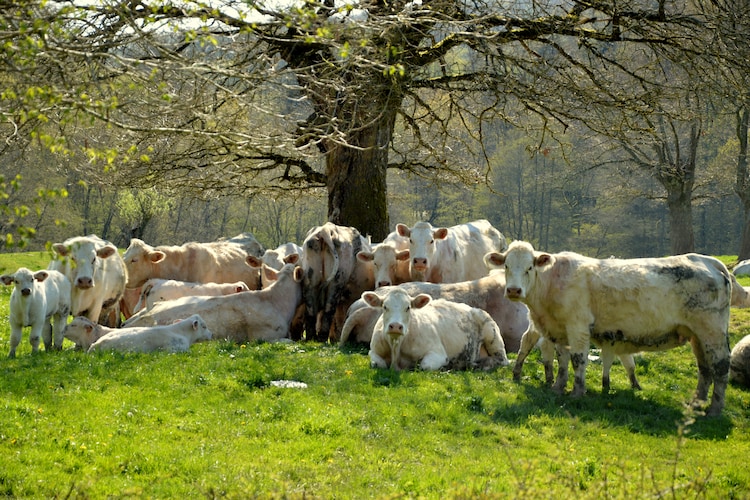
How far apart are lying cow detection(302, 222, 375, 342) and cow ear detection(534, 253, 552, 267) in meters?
5.73

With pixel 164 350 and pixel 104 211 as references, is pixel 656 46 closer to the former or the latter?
pixel 164 350

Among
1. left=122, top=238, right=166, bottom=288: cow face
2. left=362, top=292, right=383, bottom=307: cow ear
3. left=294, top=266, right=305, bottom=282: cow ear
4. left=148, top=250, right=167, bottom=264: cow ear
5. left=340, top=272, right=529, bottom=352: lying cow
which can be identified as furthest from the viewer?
left=122, top=238, right=166, bottom=288: cow face

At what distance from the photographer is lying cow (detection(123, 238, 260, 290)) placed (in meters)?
17.6

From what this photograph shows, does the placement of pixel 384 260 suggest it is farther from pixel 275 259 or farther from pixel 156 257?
pixel 156 257

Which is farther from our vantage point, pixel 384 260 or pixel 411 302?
pixel 384 260

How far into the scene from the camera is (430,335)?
1216 centimetres

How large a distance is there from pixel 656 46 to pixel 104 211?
5295cm

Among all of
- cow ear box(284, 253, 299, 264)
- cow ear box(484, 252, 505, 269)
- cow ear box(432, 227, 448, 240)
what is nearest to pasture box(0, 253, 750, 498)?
cow ear box(484, 252, 505, 269)

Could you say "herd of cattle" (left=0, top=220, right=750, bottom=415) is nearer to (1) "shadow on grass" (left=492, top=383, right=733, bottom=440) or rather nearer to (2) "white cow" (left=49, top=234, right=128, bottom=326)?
(2) "white cow" (left=49, top=234, right=128, bottom=326)

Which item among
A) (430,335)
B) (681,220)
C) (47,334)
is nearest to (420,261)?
(430,335)

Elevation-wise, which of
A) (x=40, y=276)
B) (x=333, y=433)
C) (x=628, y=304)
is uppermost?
(x=40, y=276)

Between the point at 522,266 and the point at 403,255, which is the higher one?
the point at 403,255

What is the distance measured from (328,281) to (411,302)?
372cm

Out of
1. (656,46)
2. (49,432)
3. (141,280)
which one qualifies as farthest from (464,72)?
(49,432)
